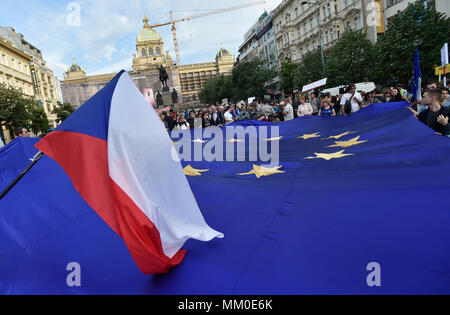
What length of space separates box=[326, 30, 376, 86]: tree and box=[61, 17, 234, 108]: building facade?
61932mm

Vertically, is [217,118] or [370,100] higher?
[217,118]

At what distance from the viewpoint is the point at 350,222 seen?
2297 millimetres

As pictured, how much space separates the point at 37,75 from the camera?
164ft

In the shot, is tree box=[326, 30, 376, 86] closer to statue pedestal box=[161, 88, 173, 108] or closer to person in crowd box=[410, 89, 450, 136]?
statue pedestal box=[161, 88, 173, 108]

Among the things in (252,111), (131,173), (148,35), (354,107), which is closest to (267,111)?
(252,111)

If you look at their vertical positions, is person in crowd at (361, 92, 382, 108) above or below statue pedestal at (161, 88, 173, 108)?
below

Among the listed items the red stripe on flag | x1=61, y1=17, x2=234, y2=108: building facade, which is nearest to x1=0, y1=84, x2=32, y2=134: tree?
the red stripe on flag

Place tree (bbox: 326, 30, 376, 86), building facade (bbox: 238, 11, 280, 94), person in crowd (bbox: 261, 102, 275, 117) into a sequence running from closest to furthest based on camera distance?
person in crowd (bbox: 261, 102, 275, 117) → tree (bbox: 326, 30, 376, 86) → building facade (bbox: 238, 11, 280, 94)

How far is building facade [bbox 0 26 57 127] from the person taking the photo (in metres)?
46.3

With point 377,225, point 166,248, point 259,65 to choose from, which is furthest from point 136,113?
point 259,65

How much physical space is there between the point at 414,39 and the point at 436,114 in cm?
2059

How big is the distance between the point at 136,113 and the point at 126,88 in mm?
228

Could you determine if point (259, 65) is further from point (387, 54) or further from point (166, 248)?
point (166, 248)

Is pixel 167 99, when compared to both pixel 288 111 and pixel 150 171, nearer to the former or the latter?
pixel 288 111
